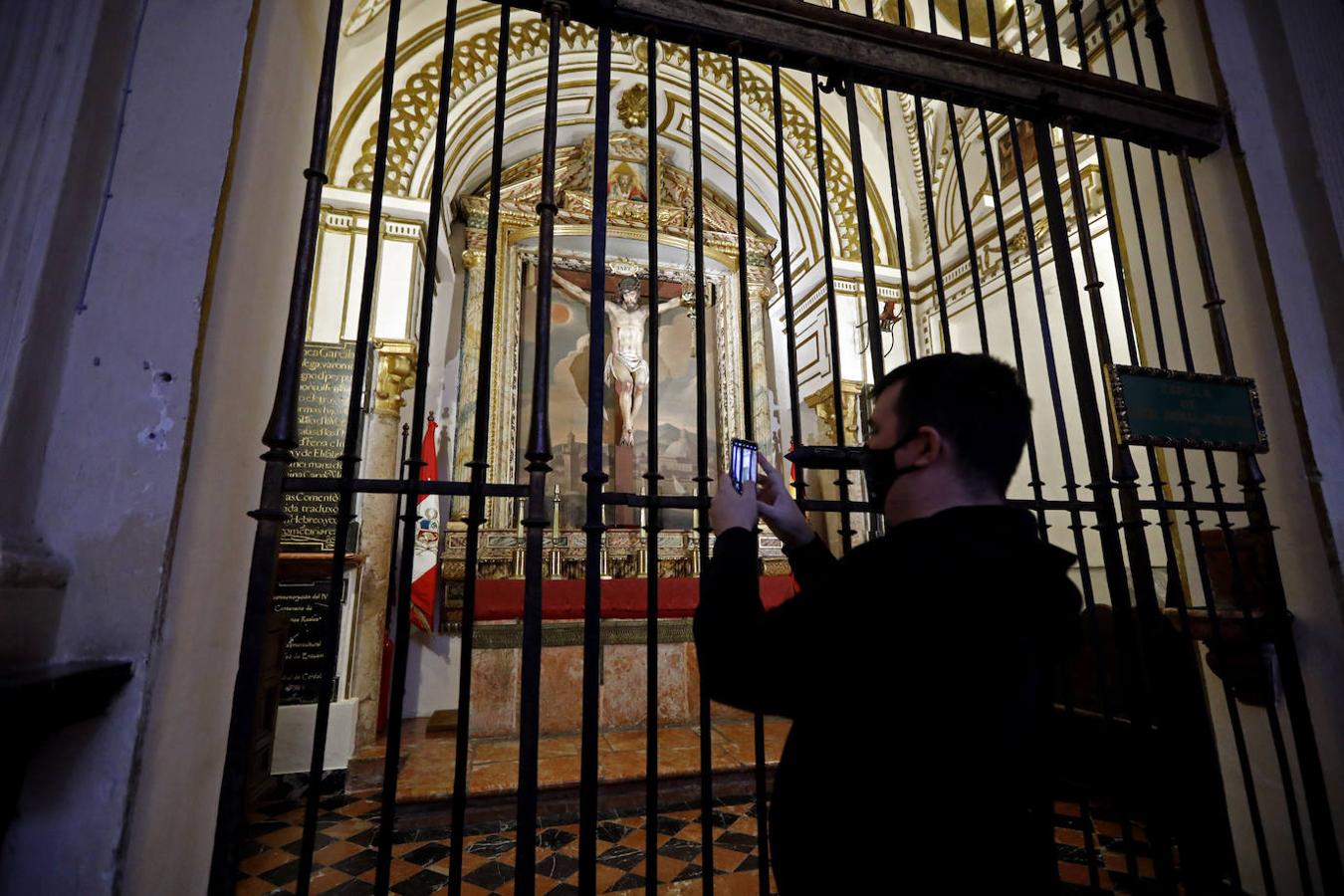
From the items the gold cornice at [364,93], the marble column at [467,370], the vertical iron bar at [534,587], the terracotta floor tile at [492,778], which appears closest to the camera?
the vertical iron bar at [534,587]

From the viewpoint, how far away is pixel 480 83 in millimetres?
5484

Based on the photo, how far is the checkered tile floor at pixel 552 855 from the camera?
253 cm

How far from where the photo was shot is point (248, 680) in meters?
1.03

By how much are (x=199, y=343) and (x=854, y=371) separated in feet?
18.5

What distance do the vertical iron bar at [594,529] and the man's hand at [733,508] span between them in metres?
0.23

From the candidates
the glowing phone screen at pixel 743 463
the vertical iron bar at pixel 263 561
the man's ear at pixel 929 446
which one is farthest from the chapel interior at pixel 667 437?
the man's ear at pixel 929 446

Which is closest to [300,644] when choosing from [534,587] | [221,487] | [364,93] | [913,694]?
[221,487]

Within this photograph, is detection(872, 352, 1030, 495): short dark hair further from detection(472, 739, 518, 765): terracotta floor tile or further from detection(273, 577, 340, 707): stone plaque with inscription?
detection(273, 577, 340, 707): stone plaque with inscription

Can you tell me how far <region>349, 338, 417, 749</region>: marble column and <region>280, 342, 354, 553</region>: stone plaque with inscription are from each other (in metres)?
0.28

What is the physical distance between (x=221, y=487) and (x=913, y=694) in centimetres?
136

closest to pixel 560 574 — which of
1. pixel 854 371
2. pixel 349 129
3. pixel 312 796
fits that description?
pixel 854 371

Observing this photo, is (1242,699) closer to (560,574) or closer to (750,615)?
(750,615)

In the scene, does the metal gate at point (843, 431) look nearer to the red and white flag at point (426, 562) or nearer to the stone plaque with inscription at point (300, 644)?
the stone plaque with inscription at point (300, 644)

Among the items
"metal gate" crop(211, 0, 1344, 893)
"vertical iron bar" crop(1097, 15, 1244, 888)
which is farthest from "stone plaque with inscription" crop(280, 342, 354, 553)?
"vertical iron bar" crop(1097, 15, 1244, 888)
